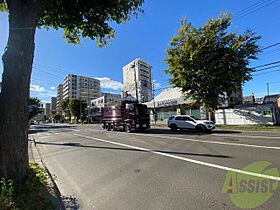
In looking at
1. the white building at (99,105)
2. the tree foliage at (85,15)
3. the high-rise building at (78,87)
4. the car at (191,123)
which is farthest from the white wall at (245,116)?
the high-rise building at (78,87)

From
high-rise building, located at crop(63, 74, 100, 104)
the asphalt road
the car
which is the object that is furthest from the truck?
high-rise building, located at crop(63, 74, 100, 104)

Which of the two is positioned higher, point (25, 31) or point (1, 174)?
point (25, 31)

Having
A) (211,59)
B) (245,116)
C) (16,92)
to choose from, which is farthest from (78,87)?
(16,92)

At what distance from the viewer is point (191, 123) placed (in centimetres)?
1196

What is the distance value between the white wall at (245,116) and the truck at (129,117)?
11426 mm

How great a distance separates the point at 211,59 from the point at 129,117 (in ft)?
35.6

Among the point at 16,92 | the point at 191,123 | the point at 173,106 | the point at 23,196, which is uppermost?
the point at 173,106

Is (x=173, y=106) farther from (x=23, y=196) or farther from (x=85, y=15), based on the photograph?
(x=23, y=196)

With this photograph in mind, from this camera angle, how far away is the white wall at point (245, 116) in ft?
46.6

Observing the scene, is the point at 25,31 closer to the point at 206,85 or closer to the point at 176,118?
the point at 176,118

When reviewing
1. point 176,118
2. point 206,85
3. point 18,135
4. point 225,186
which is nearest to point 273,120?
point 206,85

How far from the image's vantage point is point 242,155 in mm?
4605

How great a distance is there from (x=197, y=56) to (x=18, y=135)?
14.4 meters

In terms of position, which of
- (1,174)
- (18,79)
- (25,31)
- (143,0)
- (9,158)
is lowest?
(1,174)
